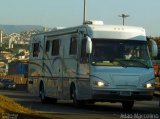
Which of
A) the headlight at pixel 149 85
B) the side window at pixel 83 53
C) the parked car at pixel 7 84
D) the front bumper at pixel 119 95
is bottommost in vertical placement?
the parked car at pixel 7 84

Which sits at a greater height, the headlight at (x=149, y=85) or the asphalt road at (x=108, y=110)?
the headlight at (x=149, y=85)

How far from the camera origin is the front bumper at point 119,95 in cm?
2070

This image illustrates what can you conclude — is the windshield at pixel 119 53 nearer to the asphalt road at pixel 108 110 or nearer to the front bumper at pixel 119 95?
the front bumper at pixel 119 95

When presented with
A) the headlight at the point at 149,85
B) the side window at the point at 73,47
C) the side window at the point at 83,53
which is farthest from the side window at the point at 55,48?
the headlight at the point at 149,85

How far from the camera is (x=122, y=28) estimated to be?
21.8m

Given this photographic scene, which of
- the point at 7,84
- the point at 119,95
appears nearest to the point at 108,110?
the point at 119,95

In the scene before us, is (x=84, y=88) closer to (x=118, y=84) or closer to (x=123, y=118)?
(x=118, y=84)

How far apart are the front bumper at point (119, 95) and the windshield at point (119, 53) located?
3.19ft

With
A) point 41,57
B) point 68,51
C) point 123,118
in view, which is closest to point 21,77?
point 41,57

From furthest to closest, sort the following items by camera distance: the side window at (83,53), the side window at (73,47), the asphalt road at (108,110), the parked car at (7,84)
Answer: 1. the parked car at (7,84)
2. the side window at (73,47)
3. the side window at (83,53)
4. the asphalt road at (108,110)

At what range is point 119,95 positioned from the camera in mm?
20781

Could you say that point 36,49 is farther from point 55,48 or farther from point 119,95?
point 119,95

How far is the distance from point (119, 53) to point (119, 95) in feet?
4.98

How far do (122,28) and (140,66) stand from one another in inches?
64.3
